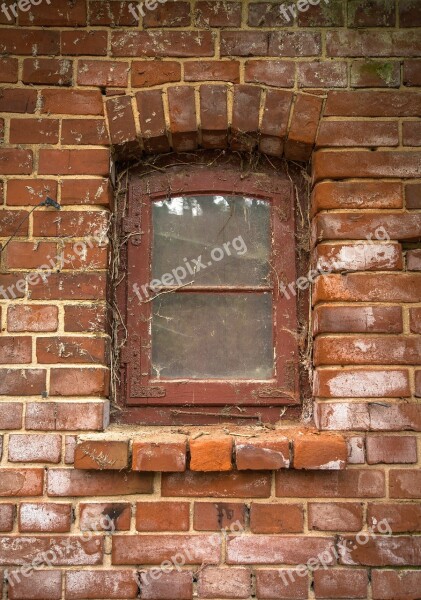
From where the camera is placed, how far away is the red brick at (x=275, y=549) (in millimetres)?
1973

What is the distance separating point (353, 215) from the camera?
214 cm

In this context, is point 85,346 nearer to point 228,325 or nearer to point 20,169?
point 228,325

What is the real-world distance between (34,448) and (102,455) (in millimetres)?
252

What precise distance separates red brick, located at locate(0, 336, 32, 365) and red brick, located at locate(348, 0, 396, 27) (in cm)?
174

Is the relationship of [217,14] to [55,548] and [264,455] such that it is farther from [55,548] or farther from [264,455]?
[55,548]

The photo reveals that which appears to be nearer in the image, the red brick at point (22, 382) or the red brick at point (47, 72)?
the red brick at point (22, 382)

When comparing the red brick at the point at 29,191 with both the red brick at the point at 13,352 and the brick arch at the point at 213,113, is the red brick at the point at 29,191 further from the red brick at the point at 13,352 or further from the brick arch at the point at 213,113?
the red brick at the point at 13,352

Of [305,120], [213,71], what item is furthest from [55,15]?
[305,120]

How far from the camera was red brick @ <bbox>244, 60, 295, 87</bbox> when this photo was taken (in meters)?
2.20

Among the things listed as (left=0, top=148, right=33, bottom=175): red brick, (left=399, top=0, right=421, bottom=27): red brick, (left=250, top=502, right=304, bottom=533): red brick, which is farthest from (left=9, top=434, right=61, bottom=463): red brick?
(left=399, top=0, right=421, bottom=27): red brick

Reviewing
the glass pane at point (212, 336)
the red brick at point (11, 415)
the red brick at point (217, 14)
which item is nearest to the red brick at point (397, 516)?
the glass pane at point (212, 336)

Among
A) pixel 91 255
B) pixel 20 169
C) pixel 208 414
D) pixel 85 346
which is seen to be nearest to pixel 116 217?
pixel 91 255

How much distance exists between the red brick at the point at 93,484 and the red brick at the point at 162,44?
157cm

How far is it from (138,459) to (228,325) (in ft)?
2.07
